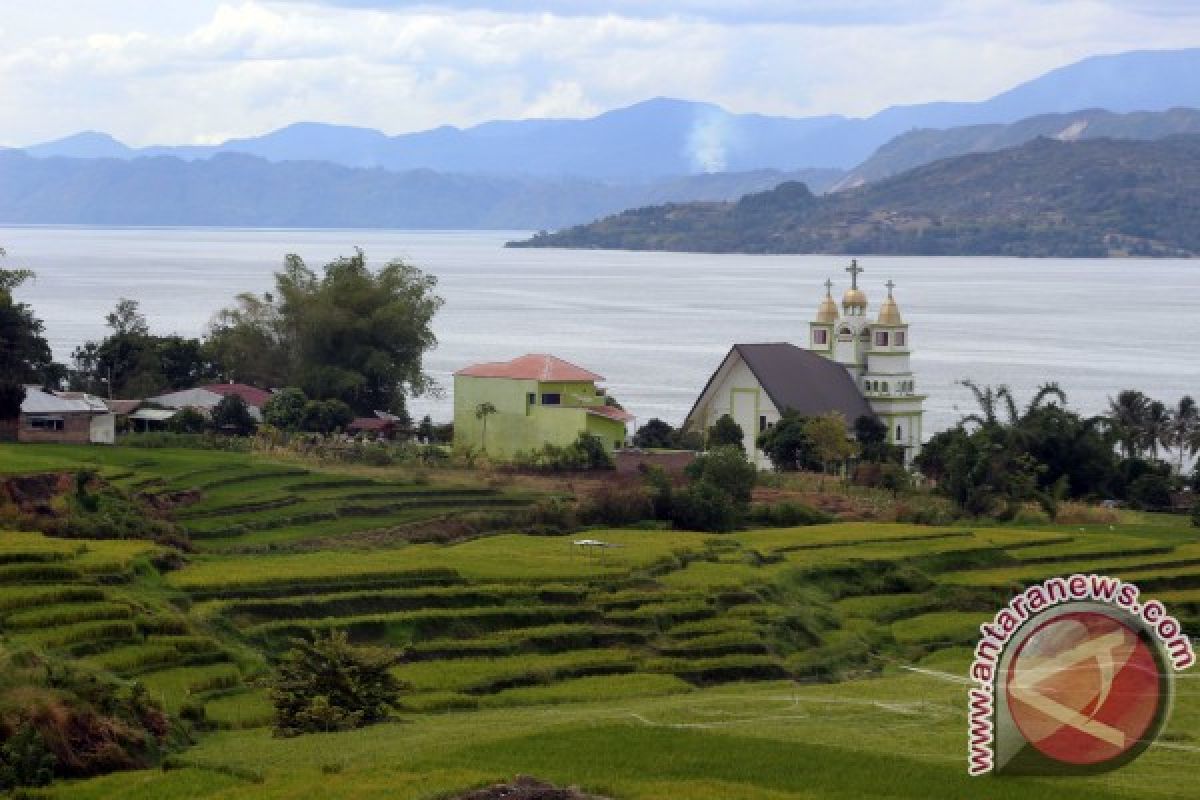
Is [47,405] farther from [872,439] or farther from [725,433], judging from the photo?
[872,439]

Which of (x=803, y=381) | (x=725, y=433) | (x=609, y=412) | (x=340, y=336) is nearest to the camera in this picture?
(x=609, y=412)

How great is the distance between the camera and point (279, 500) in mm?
43688

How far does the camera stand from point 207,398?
206 ft

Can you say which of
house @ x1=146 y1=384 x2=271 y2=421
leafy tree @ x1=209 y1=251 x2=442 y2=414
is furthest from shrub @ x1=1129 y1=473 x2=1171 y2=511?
house @ x1=146 y1=384 x2=271 y2=421

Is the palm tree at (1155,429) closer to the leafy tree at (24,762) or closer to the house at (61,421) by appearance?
the house at (61,421)

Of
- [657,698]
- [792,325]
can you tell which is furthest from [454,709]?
[792,325]

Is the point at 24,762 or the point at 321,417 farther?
the point at 321,417

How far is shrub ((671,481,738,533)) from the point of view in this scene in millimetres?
45500

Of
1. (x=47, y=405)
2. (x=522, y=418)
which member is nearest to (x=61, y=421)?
(x=47, y=405)

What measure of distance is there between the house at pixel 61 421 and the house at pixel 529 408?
10135 millimetres

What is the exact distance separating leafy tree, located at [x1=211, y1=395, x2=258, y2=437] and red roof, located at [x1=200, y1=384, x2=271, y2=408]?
9.94 feet

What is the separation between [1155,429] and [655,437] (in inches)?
639

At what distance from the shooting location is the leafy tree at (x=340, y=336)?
66.6m

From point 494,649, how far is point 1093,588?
616 inches
